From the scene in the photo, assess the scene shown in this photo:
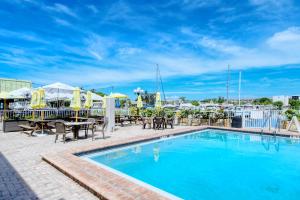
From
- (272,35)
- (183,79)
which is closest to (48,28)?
(272,35)

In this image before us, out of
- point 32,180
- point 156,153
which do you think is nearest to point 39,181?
point 32,180

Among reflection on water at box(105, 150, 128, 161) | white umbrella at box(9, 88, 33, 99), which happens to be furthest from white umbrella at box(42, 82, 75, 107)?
reflection on water at box(105, 150, 128, 161)

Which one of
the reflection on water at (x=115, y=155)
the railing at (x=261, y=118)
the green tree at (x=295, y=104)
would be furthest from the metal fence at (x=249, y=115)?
the reflection on water at (x=115, y=155)

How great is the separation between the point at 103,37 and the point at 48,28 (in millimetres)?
4524

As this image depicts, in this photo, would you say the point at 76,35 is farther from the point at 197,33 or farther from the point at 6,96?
the point at 197,33

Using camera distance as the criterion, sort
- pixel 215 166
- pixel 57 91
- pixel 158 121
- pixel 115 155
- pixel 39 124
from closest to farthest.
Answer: pixel 215 166 < pixel 115 155 < pixel 39 124 < pixel 158 121 < pixel 57 91

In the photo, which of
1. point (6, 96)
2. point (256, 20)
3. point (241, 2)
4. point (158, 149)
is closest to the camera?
point (158, 149)

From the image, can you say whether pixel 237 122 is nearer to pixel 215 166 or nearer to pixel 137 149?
pixel 215 166

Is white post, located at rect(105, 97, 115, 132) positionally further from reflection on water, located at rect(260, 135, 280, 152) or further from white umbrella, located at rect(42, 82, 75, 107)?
reflection on water, located at rect(260, 135, 280, 152)

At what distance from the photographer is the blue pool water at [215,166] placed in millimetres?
4781

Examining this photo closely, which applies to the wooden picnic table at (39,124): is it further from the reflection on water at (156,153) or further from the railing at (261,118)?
the railing at (261,118)

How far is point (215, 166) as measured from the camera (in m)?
6.57

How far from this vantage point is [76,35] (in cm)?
1919

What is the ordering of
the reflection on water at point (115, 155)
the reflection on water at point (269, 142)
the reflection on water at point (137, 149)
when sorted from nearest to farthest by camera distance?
the reflection on water at point (115, 155) < the reflection on water at point (137, 149) < the reflection on water at point (269, 142)
